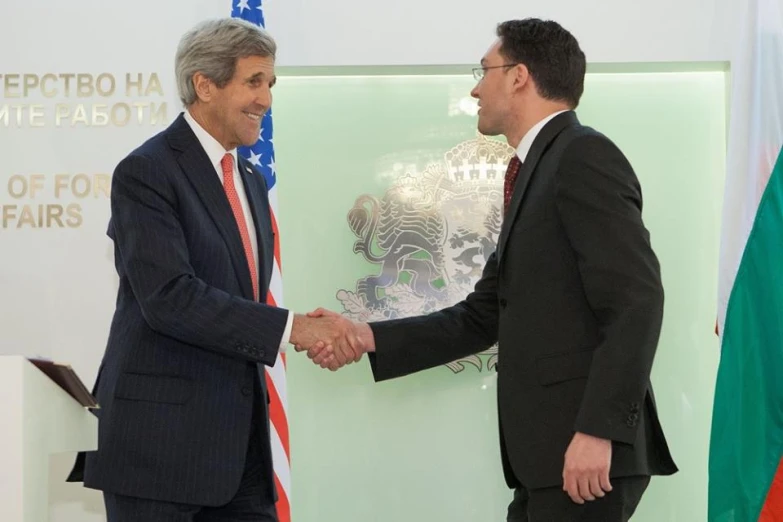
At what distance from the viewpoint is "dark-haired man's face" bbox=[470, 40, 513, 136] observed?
9.96ft

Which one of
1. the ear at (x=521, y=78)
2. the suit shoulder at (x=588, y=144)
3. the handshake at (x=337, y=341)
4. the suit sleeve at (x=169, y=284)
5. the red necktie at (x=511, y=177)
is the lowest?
the handshake at (x=337, y=341)

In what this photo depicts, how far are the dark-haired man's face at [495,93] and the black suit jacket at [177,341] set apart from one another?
81 centimetres

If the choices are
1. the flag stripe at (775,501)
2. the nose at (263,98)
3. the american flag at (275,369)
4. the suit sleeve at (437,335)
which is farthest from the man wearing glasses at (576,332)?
the american flag at (275,369)

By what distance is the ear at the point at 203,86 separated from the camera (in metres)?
3.09

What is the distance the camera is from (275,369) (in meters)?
4.32

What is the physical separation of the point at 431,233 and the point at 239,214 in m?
2.08

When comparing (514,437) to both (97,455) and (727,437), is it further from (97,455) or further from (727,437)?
Answer: (727,437)

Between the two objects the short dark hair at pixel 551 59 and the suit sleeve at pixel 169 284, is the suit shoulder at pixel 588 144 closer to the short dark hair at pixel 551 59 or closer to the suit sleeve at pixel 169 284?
the short dark hair at pixel 551 59

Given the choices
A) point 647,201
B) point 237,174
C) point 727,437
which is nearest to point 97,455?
point 237,174

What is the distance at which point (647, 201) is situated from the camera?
5.01 metres

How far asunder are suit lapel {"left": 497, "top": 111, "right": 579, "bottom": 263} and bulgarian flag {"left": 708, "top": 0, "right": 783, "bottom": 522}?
4.99 ft

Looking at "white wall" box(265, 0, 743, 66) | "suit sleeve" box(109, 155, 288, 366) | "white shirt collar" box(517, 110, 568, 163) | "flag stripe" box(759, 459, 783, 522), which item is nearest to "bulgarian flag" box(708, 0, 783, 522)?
"flag stripe" box(759, 459, 783, 522)

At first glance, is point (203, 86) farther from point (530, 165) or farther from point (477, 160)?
point (477, 160)

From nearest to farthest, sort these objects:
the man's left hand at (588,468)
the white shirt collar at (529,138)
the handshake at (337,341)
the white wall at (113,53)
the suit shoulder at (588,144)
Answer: the man's left hand at (588,468), the suit shoulder at (588,144), the white shirt collar at (529,138), the handshake at (337,341), the white wall at (113,53)
